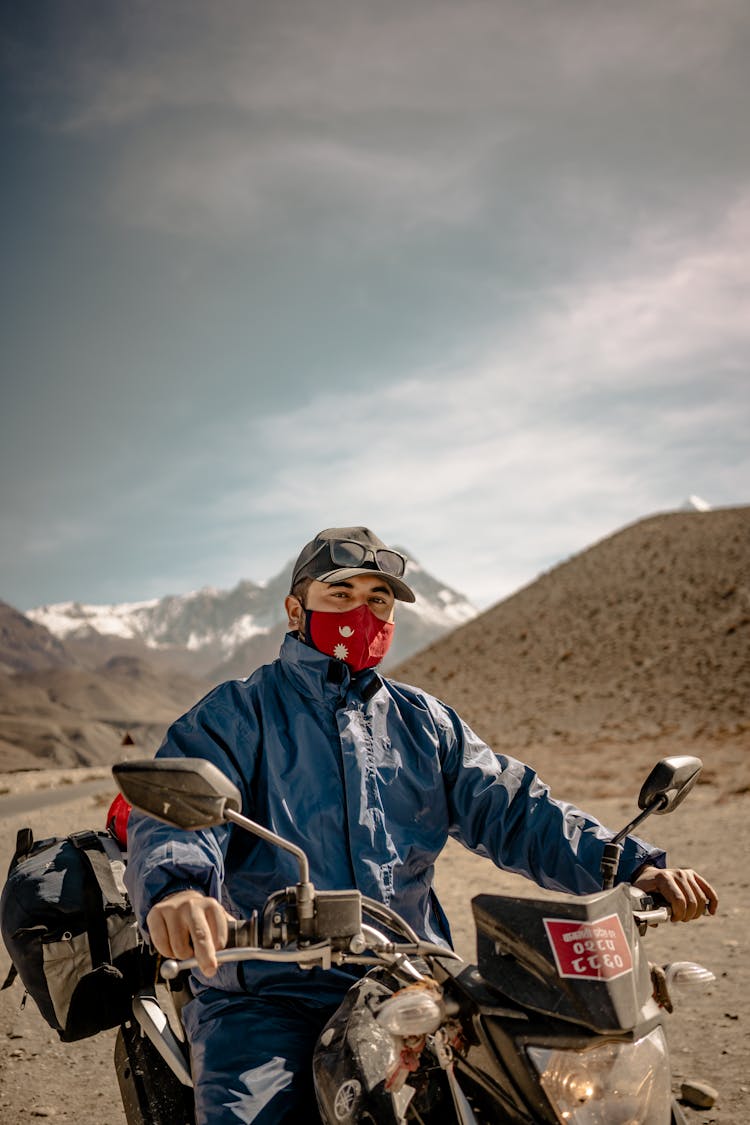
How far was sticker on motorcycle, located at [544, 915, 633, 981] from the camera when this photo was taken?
1.66m

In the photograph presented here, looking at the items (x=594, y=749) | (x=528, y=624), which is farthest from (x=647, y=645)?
(x=594, y=749)

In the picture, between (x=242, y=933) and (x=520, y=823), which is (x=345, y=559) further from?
(x=242, y=933)

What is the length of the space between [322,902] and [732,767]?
76.7 feet

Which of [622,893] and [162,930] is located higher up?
[162,930]

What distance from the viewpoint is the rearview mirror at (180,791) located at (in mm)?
1854

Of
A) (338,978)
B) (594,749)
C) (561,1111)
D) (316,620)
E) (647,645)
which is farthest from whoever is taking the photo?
(647,645)

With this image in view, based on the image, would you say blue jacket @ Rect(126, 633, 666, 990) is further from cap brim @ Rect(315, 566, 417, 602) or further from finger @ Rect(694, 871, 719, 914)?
cap brim @ Rect(315, 566, 417, 602)

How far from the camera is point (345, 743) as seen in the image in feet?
9.00

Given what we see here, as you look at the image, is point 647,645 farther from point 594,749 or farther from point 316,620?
point 316,620

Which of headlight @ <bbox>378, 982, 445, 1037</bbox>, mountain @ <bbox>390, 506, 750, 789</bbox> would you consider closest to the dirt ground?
headlight @ <bbox>378, 982, 445, 1037</bbox>

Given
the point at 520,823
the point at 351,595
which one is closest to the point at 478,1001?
the point at 520,823

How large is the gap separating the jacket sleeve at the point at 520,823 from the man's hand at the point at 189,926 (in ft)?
3.95

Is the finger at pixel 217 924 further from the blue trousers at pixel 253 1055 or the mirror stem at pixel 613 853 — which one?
the mirror stem at pixel 613 853

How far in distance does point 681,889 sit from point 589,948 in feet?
2.91
